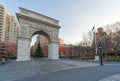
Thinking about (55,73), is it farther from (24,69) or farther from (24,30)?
(24,30)

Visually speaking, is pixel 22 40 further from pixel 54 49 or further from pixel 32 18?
pixel 54 49

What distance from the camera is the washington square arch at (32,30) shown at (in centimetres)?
2436

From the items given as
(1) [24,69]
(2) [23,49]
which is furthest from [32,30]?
(1) [24,69]

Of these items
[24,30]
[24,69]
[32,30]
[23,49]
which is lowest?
[24,69]

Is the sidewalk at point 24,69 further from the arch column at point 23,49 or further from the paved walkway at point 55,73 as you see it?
the arch column at point 23,49

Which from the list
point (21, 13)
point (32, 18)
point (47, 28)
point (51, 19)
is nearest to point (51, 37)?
point (47, 28)

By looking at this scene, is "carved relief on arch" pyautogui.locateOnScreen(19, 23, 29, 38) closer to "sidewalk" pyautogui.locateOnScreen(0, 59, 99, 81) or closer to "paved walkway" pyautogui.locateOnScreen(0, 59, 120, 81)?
"sidewalk" pyautogui.locateOnScreen(0, 59, 99, 81)

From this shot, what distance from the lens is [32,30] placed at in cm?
2645

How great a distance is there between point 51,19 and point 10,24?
82.3 m

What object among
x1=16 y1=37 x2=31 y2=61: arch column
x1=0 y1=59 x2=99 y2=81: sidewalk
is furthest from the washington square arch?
x1=0 y1=59 x2=99 y2=81: sidewalk

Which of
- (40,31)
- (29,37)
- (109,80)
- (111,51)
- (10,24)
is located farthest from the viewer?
(10,24)

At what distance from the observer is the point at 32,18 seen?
26281 millimetres

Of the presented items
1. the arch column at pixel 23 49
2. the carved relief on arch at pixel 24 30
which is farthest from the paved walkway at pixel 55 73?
the carved relief on arch at pixel 24 30

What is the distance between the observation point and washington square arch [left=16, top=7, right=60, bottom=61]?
24.4 metres
